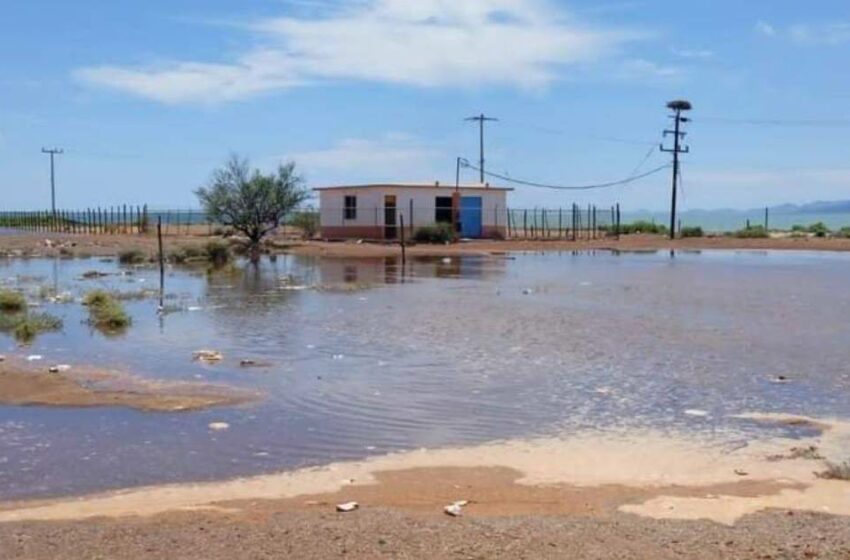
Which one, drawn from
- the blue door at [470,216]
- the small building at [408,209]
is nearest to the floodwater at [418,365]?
the small building at [408,209]

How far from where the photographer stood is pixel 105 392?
1484cm

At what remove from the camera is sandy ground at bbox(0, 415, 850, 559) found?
285 inches

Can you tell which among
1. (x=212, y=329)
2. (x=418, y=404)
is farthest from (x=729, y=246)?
(x=418, y=404)

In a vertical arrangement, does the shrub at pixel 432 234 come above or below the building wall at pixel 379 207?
below

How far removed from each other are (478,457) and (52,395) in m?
6.39

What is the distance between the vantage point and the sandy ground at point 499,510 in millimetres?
7230

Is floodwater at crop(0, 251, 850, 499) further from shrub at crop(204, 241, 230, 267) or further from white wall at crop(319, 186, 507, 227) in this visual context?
white wall at crop(319, 186, 507, 227)

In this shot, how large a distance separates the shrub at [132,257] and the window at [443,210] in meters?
21.5

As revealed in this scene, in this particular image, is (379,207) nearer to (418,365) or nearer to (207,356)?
(207,356)

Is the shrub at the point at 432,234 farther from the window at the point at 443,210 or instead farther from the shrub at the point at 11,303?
the shrub at the point at 11,303

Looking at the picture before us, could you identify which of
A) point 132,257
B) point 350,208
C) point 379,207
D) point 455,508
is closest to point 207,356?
point 455,508

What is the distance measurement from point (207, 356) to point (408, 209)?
4844 centimetres

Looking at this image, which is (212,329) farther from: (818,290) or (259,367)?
(818,290)

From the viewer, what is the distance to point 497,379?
53.8 feet
